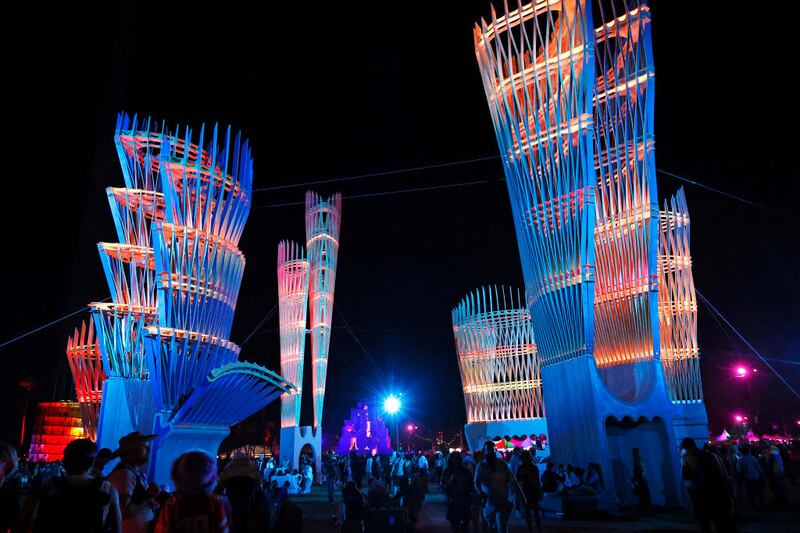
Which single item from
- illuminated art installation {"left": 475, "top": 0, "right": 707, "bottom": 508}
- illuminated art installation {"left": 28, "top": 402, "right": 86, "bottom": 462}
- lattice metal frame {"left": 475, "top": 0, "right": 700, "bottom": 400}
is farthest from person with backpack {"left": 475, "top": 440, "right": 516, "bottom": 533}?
illuminated art installation {"left": 28, "top": 402, "right": 86, "bottom": 462}

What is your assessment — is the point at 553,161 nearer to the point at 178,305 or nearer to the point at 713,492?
the point at 713,492

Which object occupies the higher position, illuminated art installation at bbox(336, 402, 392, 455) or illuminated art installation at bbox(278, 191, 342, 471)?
illuminated art installation at bbox(278, 191, 342, 471)

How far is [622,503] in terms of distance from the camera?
13.5 metres

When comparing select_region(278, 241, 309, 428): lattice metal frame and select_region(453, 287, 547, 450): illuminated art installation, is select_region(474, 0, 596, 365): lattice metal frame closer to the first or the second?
select_region(453, 287, 547, 450): illuminated art installation

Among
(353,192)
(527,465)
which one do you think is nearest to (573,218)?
(527,465)

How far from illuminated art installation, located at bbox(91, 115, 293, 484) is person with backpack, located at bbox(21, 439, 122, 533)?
48.9ft

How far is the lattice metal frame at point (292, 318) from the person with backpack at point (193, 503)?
27770mm

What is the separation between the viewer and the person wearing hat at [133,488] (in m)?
4.08

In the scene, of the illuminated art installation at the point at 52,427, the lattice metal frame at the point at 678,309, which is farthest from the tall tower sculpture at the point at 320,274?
the illuminated art installation at the point at 52,427

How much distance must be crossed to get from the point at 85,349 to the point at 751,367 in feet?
149

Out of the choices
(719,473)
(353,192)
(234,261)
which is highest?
(353,192)

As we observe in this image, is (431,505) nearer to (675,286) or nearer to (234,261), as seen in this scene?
(234,261)

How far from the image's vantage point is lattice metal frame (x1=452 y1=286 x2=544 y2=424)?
29.8 m

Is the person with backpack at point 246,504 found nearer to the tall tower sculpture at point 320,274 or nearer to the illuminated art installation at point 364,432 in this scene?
the tall tower sculpture at point 320,274
